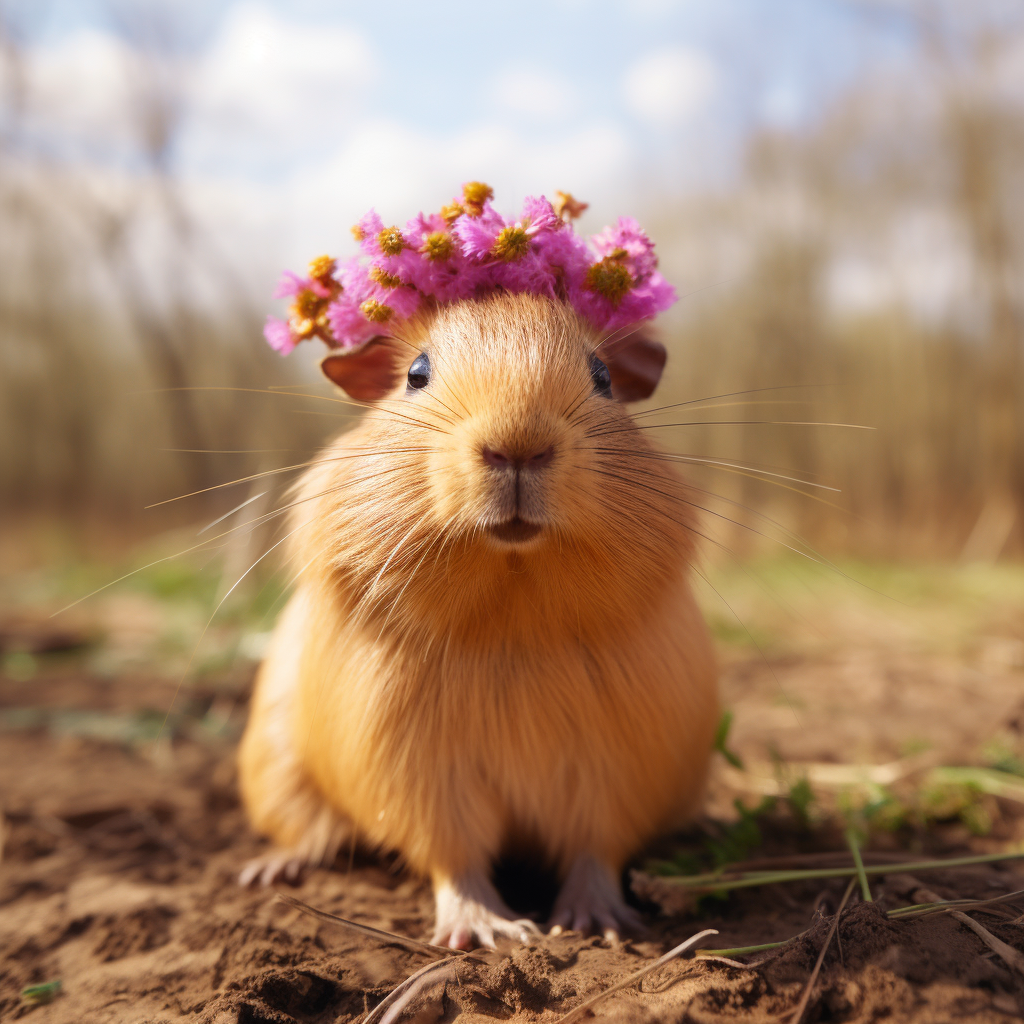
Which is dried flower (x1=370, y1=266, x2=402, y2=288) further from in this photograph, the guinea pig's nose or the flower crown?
the guinea pig's nose

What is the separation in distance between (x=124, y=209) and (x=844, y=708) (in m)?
10.8

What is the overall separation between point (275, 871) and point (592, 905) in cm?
124

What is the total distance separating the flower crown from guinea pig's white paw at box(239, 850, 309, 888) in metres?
1.98

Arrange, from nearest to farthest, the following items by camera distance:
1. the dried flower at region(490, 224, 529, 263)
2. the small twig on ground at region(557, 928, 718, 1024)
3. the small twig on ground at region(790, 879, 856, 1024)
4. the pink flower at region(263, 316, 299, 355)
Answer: the small twig on ground at region(790, 879, 856, 1024)
the small twig on ground at region(557, 928, 718, 1024)
the dried flower at region(490, 224, 529, 263)
the pink flower at region(263, 316, 299, 355)

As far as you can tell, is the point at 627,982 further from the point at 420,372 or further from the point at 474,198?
the point at 474,198

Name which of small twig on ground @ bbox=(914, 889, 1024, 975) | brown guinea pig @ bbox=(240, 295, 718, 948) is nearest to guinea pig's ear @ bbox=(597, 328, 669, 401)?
brown guinea pig @ bbox=(240, 295, 718, 948)

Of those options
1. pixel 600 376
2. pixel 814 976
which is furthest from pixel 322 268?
pixel 814 976

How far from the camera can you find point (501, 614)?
2221 mm

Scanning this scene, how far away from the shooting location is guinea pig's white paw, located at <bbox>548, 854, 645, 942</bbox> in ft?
7.72

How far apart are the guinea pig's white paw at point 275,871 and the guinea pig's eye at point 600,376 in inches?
83.6

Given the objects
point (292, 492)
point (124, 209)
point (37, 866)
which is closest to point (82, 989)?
point (37, 866)

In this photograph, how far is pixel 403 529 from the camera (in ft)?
6.96

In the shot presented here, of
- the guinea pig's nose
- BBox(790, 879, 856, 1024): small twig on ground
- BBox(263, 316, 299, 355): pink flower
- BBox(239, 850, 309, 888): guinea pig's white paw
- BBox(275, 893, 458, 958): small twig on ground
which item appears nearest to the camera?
BBox(790, 879, 856, 1024): small twig on ground

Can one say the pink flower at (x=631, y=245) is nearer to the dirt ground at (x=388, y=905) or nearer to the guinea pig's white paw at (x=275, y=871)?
the dirt ground at (x=388, y=905)
